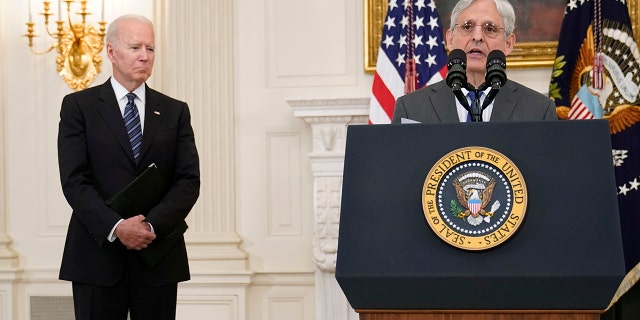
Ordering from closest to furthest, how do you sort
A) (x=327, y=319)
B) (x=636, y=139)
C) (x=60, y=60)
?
(x=636, y=139) < (x=327, y=319) < (x=60, y=60)

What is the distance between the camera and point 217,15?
6.20 meters

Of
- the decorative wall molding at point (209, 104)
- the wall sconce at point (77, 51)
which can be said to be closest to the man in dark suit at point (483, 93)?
the decorative wall molding at point (209, 104)

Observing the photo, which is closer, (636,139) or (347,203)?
(347,203)

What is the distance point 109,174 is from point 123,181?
6cm

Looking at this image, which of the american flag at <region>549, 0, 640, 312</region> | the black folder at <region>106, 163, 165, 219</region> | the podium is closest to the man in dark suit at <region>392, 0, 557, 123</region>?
the podium

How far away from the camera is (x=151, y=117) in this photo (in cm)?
378

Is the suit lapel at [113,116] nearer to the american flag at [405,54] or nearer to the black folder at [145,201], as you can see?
the black folder at [145,201]

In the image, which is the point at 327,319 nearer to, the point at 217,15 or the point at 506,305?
the point at 217,15

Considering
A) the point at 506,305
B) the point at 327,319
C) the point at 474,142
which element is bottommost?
the point at 327,319

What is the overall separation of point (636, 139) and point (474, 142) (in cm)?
365

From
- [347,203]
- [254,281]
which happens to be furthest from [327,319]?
[347,203]

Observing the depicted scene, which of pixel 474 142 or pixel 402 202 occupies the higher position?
pixel 474 142

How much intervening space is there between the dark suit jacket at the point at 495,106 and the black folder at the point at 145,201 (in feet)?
3.63

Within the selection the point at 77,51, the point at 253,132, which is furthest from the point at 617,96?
the point at 77,51
